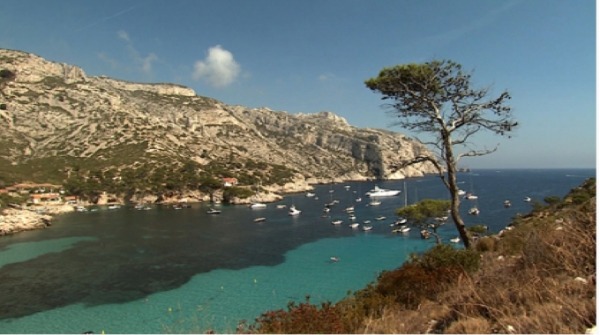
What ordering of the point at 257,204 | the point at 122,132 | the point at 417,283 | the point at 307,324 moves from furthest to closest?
the point at 122,132
the point at 257,204
the point at 417,283
the point at 307,324

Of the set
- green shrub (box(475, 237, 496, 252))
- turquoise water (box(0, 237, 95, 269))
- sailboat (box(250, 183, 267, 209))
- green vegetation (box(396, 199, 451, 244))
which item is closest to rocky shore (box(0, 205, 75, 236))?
turquoise water (box(0, 237, 95, 269))

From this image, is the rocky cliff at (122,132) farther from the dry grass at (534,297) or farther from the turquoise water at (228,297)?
the dry grass at (534,297)

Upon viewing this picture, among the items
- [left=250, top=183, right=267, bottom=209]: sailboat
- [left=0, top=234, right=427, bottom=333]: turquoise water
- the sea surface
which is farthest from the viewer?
[left=250, top=183, right=267, bottom=209]: sailboat

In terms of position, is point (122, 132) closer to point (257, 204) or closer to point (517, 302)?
point (257, 204)

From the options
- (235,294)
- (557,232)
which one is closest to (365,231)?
(235,294)

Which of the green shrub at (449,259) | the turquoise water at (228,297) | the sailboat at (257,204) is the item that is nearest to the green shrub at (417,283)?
the green shrub at (449,259)

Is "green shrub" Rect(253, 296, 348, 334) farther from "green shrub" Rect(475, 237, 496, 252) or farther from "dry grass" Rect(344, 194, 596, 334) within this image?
"green shrub" Rect(475, 237, 496, 252)

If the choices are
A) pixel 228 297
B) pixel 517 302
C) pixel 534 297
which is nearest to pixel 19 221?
pixel 228 297
